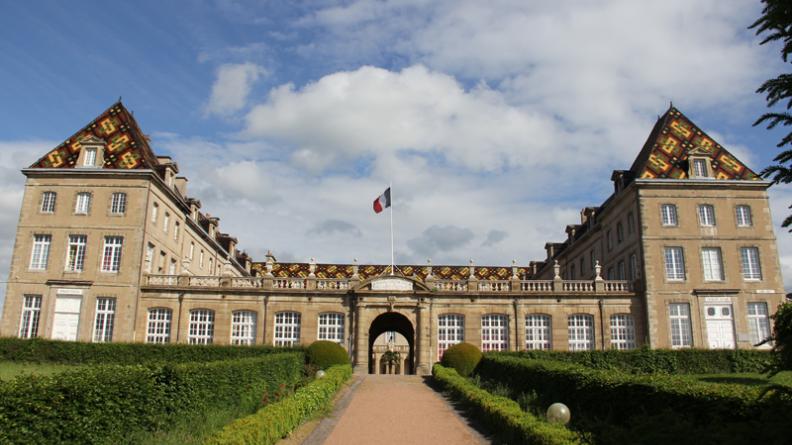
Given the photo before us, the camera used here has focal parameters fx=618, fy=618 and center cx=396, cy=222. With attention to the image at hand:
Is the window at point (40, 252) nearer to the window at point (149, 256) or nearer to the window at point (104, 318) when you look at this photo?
the window at point (104, 318)

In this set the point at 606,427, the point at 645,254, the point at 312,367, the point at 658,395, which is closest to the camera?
the point at 606,427

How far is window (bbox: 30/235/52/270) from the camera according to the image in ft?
102

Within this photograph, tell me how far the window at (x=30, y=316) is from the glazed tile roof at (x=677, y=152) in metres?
30.7

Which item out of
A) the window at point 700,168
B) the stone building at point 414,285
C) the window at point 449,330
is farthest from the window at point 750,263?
the window at point 449,330

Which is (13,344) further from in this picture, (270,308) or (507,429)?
(507,429)

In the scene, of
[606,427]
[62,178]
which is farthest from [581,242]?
[606,427]

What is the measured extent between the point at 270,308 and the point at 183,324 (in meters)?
4.46

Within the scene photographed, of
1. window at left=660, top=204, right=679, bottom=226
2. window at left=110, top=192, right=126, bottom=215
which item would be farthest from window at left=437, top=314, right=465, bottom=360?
window at left=110, top=192, right=126, bottom=215

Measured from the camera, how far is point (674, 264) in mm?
30891

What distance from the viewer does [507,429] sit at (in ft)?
38.9

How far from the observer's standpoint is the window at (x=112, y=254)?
3133cm

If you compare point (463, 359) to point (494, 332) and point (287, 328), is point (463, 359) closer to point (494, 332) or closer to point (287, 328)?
point (494, 332)

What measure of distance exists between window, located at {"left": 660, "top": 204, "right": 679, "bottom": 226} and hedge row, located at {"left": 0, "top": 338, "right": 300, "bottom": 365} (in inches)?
778

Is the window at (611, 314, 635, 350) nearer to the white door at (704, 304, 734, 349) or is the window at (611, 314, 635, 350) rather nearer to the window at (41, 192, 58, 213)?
the white door at (704, 304, 734, 349)
